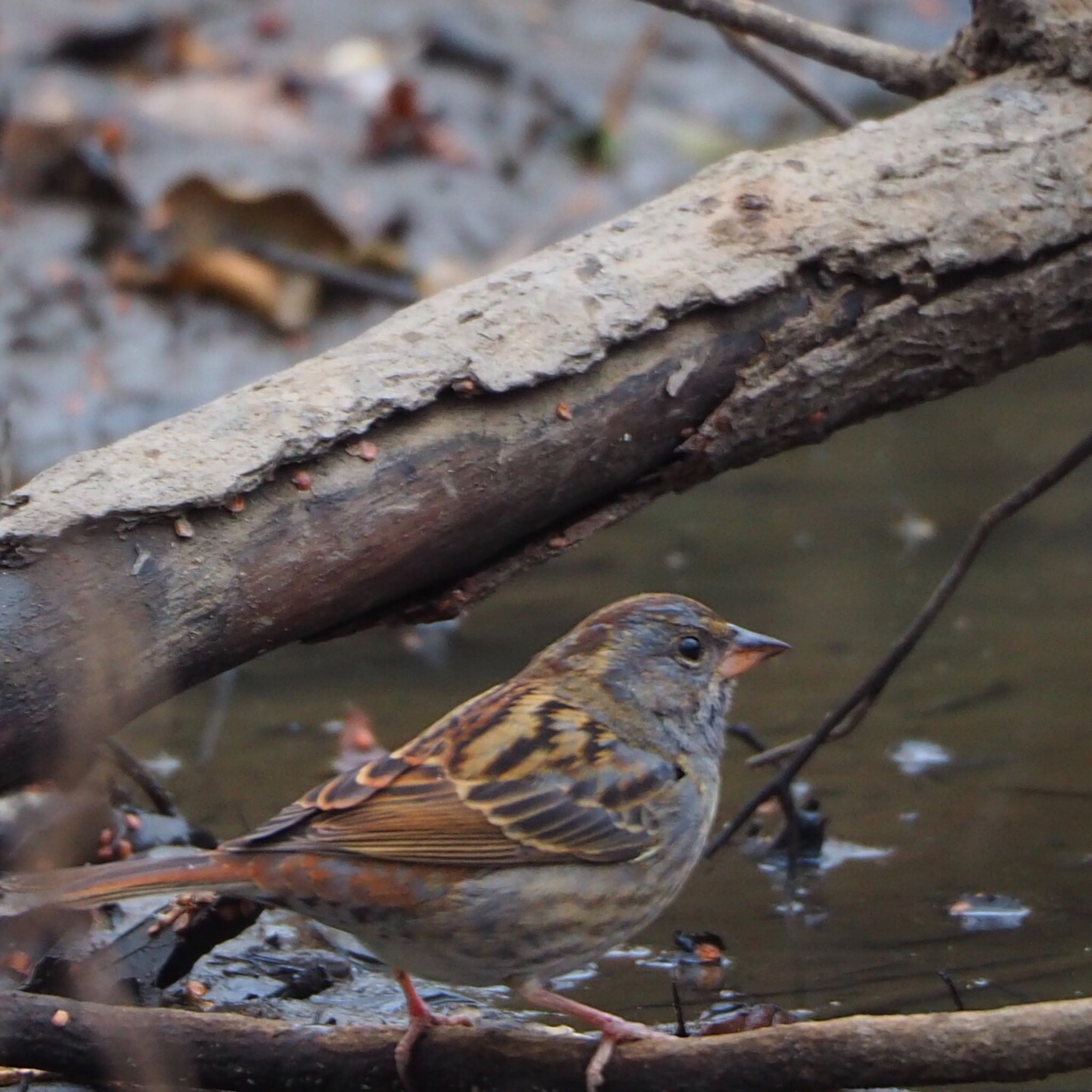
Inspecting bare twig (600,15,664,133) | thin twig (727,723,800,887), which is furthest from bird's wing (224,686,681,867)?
bare twig (600,15,664,133)

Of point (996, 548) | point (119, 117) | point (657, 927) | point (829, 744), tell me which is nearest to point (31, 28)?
point (119, 117)

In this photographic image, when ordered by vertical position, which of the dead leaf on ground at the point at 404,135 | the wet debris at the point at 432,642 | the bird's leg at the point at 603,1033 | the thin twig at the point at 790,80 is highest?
the thin twig at the point at 790,80

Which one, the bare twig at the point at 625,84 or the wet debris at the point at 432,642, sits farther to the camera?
the bare twig at the point at 625,84

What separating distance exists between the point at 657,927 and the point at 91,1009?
1.74 meters

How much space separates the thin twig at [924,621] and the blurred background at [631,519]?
34 centimetres

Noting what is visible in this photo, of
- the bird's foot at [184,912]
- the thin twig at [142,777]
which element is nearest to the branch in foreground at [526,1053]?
the bird's foot at [184,912]

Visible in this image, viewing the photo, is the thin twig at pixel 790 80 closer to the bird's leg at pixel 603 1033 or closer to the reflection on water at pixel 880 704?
the reflection on water at pixel 880 704

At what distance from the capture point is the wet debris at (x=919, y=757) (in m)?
5.62

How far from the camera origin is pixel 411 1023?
3664 mm

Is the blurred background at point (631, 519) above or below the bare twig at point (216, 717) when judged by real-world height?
above

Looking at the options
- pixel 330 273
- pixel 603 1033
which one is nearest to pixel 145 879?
pixel 603 1033

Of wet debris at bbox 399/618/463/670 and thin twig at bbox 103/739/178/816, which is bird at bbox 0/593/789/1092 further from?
wet debris at bbox 399/618/463/670

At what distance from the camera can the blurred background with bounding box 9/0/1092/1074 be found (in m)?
4.86

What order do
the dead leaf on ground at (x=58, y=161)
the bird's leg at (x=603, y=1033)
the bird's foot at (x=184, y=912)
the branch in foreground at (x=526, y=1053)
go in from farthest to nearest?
the dead leaf on ground at (x=58, y=161) < the bird's foot at (x=184, y=912) < the bird's leg at (x=603, y=1033) < the branch in foreground at (x=526, y=1053)
